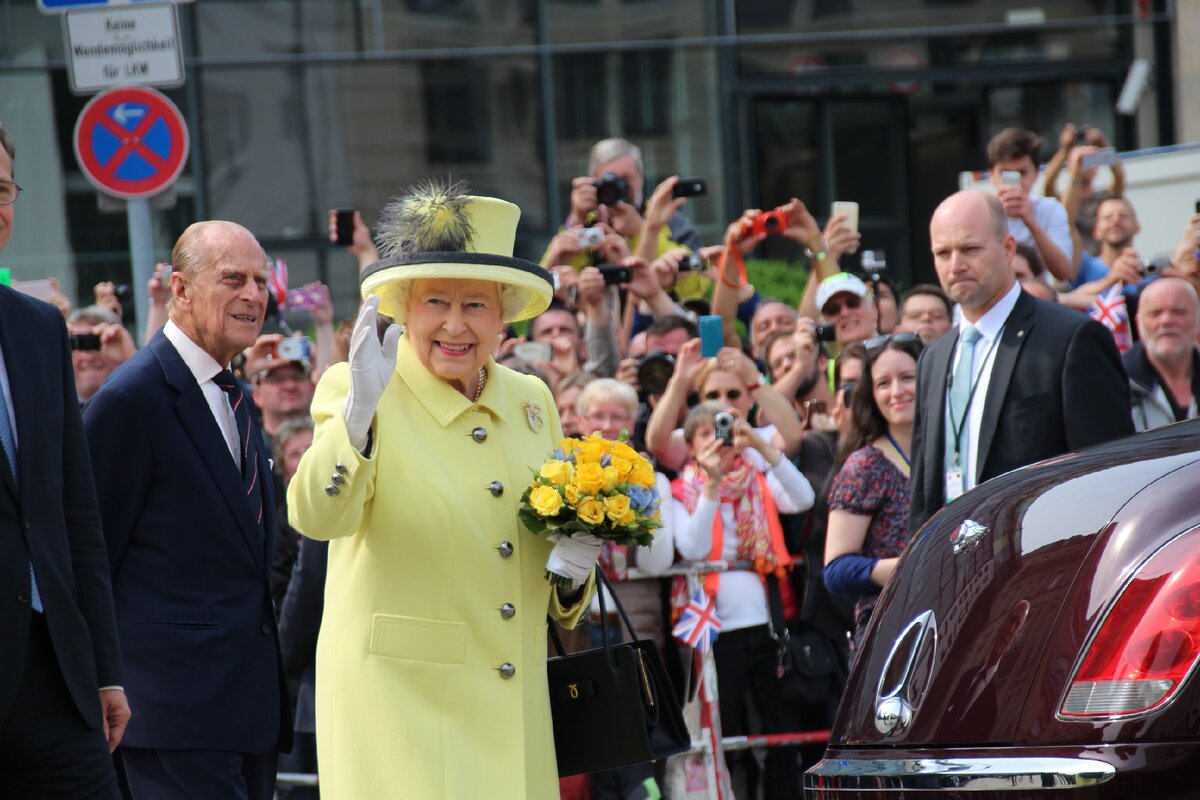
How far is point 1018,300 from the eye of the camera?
5504 mm

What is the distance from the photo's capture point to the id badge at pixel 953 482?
A: 5.46 m

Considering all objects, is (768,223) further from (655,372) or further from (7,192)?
(7,192)

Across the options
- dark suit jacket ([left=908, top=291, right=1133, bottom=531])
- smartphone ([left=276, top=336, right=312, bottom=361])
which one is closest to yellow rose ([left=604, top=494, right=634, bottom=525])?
dark suit jacket ([left=908, top=291, right=1133, bottom=531])

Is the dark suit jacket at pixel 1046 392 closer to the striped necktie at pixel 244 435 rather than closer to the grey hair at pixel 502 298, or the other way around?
the grey hair at pixel 502 298

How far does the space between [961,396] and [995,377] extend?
0.56ft

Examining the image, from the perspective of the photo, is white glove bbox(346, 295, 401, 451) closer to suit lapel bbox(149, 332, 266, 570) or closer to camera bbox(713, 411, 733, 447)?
suit lapel bbox(149, 332, 266, 570)

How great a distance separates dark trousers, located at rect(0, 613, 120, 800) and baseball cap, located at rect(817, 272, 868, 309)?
17.1ft

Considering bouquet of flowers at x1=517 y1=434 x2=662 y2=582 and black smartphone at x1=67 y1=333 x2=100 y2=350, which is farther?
black smartphone at x1=67 y1=333 x2=100 y2=350

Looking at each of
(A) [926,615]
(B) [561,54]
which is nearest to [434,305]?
(A) [926,615]

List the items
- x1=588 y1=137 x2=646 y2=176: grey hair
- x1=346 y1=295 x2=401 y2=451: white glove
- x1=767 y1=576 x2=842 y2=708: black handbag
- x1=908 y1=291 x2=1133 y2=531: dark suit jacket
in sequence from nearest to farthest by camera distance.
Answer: x1=346 y1=295 x2=401 y2=451: white glove → x1=908 y1=291 x2=1133 y2=531: dark suit jacket → x1=767 y1=576 x2=842 y2=708: black handbag → x1=588 y1=137 x2=646 y2=176: grey hair

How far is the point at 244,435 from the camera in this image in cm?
473

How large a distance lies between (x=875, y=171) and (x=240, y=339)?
41.3ft

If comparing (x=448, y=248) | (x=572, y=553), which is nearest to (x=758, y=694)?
(x=572, y=553)

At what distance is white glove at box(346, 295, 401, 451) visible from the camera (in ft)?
12.7
